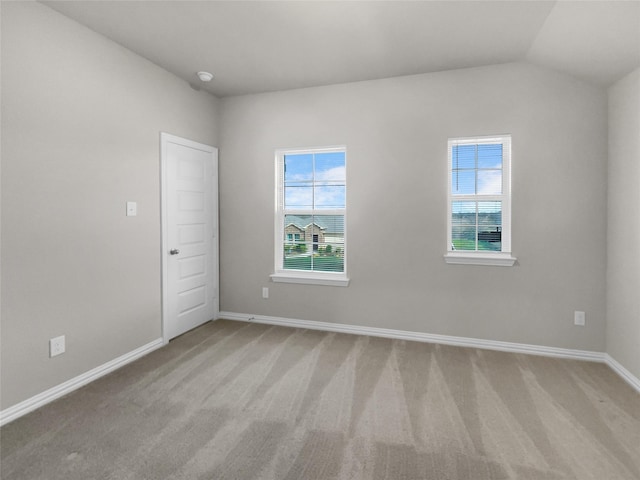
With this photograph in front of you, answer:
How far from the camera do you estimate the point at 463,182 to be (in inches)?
133

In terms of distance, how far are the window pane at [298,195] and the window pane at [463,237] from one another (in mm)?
1559

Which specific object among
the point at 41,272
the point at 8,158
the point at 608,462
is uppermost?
the point at 8,158

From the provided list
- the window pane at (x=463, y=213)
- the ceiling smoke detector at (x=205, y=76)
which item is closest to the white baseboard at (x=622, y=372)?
the window pane at (x=463, y=213)

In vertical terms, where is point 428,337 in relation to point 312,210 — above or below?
below

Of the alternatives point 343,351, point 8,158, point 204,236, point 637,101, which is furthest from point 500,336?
point 8,158

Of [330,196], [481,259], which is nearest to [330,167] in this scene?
[330,196]

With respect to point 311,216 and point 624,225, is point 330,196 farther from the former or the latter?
point 624,225

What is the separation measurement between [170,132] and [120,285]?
154cm

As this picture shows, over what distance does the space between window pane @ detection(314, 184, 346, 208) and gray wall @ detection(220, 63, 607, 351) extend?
150 millimetres

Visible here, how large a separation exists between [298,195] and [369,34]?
1.80 metres

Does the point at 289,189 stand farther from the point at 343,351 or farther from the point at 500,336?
the point at 500,336

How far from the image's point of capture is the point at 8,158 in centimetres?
212

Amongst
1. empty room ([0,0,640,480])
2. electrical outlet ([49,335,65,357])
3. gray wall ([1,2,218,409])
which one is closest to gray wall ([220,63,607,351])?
empty room ([0,0,640,480])

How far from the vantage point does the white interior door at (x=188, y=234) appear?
3.41 metres
